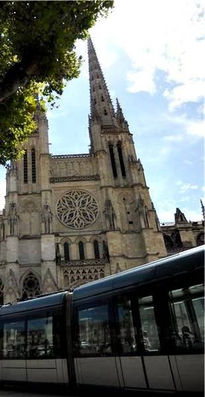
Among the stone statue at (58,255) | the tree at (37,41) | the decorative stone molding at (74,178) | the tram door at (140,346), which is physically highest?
the decorative stone molding at (74,178)

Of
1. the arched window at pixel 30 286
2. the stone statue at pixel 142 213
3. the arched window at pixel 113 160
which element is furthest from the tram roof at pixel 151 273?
the arched window at pixel 113 160

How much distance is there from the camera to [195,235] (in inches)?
1544

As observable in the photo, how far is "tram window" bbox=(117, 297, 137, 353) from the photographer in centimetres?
617

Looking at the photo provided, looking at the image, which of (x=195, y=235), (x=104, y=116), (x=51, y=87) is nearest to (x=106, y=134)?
(x=104, y=116)

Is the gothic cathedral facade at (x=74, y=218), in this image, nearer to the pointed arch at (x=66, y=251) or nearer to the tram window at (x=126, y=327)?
the pointed arch at (x=66, y=251)

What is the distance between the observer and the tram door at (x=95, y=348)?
6523 mm

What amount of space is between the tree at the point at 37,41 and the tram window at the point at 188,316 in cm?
489

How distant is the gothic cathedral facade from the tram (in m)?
17.5

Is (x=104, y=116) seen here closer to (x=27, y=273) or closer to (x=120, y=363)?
(x=27, y=273)

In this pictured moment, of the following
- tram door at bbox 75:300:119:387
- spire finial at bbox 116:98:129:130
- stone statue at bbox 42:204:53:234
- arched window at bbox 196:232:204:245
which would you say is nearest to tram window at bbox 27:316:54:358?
tram door at bbox 75:300:119:387

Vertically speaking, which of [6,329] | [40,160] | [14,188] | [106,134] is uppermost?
[106,134]

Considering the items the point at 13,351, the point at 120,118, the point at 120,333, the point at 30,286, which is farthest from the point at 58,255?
the point at 120,333

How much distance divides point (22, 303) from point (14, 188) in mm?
21495

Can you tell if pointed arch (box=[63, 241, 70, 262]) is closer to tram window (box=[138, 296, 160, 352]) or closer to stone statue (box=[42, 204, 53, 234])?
stone statue (box=[42, 204, 53, 234])
